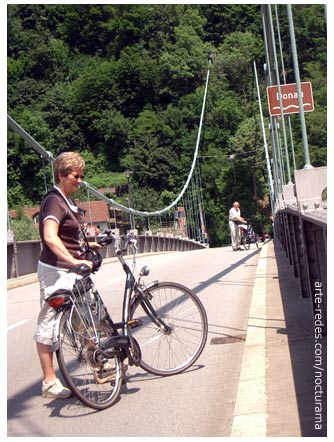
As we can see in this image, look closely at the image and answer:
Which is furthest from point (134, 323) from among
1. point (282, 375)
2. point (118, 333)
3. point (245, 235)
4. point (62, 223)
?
point (245, 235)

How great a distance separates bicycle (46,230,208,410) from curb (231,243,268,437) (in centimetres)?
34

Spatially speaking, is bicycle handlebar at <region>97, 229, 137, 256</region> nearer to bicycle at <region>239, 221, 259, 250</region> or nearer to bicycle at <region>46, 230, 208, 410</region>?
bicycle at <region>46, 230, 208, 410</region>

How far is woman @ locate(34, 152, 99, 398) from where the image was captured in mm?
3939

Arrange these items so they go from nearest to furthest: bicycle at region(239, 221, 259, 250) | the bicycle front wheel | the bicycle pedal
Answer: the bicycle pedal, the bicycle front wheel, bicycle at region(239, 221, 259, 250)

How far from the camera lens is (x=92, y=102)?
241 feet

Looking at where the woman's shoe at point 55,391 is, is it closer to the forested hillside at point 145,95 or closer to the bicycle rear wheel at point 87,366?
the bicycle rear wheel at point 87,366

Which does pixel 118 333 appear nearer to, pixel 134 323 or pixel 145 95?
pixel 134 323

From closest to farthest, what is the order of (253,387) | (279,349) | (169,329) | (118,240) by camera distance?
(253,387) < (118,240) < (169,329) < (279,349)

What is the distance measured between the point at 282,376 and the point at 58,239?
49.8 inches

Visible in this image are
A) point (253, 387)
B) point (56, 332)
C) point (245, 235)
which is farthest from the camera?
point (245, 235)

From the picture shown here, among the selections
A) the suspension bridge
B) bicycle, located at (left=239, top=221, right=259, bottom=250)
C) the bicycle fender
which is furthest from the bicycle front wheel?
bicycle, located at (left=239, top=221, right=259, bottom=250)

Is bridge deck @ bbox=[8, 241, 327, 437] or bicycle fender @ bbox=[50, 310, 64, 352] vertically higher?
bicycle fender @ bbox=[50, 310, 64, 352]

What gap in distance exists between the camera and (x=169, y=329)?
4.40 metres
